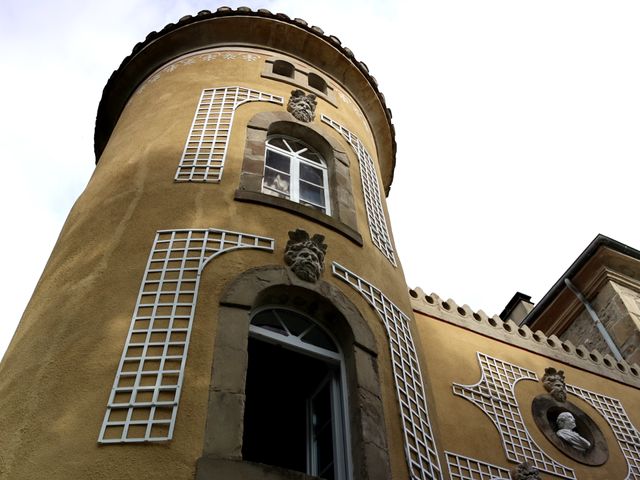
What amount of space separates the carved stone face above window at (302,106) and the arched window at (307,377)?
345cm

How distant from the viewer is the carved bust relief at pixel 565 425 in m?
8.52

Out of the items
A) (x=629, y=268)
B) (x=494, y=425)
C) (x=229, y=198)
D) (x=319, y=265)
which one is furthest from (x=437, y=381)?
(x=629, y=268)

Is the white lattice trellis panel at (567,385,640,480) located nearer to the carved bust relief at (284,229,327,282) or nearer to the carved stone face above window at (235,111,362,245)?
the carved stone face above window at (235,111,362,245)

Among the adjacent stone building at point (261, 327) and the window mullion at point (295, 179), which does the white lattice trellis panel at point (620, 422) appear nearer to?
the adjacent stone building at point (261, 327)

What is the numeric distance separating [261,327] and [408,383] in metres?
1.49

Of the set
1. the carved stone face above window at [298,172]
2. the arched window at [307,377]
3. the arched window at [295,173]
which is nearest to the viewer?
the arched window at [307,377]

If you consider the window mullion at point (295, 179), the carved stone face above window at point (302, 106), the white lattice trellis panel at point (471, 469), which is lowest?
→ the white lattice trellis panel at point (471, 469)

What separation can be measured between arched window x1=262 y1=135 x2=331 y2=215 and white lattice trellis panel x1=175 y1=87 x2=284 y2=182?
0.61 m

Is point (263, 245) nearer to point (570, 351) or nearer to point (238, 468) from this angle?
point (238, 468)

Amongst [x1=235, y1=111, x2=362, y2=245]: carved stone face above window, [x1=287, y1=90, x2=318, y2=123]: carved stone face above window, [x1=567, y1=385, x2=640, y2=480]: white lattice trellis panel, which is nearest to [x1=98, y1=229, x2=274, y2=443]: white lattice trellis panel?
[x1=235, y1=111, x2=362, y2=245]: carved stone face above window

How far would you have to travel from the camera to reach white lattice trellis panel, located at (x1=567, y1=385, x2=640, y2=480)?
29.6 feet

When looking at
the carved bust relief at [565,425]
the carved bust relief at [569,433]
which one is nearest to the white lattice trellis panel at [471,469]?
the carved bust relief at [565,425]

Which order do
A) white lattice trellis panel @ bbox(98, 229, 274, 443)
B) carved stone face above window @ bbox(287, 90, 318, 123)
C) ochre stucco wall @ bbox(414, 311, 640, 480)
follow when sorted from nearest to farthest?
white lattice trellis panel @ bbox(98, 229, 274, 443), ochre stucco wall @ bbox(414, 311, 640, 480), carved stone face above window @ bbox(287, 90, 318, 123)

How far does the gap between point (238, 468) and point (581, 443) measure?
5.84 metres
